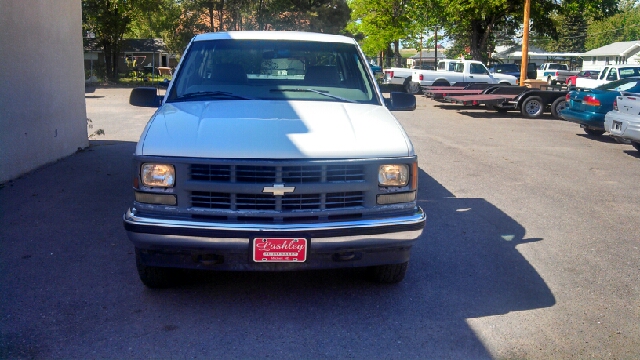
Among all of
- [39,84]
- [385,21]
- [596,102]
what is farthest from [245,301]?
[385,21]

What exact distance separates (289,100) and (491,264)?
2315 millimetres

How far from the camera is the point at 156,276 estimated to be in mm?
4750

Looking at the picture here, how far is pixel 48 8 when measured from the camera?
9.98m

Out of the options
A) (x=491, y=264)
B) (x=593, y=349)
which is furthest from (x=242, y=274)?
(x=593, y=349)

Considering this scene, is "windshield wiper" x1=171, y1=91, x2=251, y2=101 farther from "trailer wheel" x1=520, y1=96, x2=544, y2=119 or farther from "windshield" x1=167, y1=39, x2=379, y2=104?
"trailer wheel" x1=520, y1=96, x2=544, y2=119

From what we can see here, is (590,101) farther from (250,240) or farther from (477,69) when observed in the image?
(477,69)

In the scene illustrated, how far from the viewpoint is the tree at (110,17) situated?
1623 inches

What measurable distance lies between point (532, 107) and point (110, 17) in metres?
30.6

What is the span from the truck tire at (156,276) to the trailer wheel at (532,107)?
17.6 meters

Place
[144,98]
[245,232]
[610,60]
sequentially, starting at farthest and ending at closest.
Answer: [610,60]
[144,98]
[245,232]

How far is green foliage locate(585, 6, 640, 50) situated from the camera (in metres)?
92.3

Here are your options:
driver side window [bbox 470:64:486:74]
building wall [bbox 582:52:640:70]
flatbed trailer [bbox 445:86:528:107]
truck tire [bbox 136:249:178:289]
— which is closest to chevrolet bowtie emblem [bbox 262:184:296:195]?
truck tire [bbox 136:249:178:289]

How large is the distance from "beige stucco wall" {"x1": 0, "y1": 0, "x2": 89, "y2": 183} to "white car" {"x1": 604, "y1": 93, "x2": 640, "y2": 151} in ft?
32.9

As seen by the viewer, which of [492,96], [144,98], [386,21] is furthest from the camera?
[386,21]
